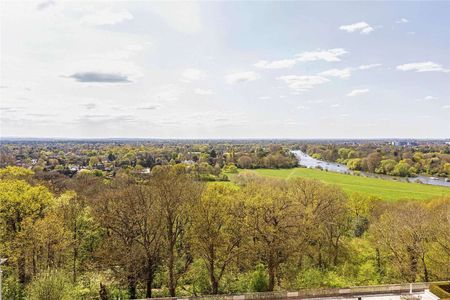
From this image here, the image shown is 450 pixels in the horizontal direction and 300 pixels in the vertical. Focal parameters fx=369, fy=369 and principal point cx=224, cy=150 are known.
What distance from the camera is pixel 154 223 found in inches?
1304

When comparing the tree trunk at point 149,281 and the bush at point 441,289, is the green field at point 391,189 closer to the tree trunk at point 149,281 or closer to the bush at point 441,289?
the bush at point 441,289

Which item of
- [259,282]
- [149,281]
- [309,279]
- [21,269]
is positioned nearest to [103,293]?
[149,281]

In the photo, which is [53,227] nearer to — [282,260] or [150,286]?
A: [150,286]

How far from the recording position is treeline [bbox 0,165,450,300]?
1216 inches

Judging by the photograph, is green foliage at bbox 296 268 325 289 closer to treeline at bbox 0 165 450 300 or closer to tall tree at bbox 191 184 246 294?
treeline at bbox 0 165 450 300

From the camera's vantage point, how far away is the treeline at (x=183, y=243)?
101 feet

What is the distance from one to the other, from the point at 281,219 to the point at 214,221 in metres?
5.70

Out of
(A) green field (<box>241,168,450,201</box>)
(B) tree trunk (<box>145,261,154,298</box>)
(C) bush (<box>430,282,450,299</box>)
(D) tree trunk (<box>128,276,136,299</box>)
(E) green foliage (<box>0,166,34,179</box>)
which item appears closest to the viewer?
(C) bush (<box>430,282,450,299</box>)

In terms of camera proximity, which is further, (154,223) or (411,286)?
(154,223)

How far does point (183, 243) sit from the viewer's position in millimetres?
34562

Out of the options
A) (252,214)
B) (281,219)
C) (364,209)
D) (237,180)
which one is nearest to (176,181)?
(252,214)

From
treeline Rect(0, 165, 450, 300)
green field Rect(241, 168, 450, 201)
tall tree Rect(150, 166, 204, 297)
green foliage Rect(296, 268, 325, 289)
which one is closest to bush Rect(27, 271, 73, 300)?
treeline Rect(0, 165, 450, 300)

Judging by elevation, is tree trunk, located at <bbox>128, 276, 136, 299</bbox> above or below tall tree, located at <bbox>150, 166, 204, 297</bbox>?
below

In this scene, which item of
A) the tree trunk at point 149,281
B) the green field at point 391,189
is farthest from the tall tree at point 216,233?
the green field at point 391,189
